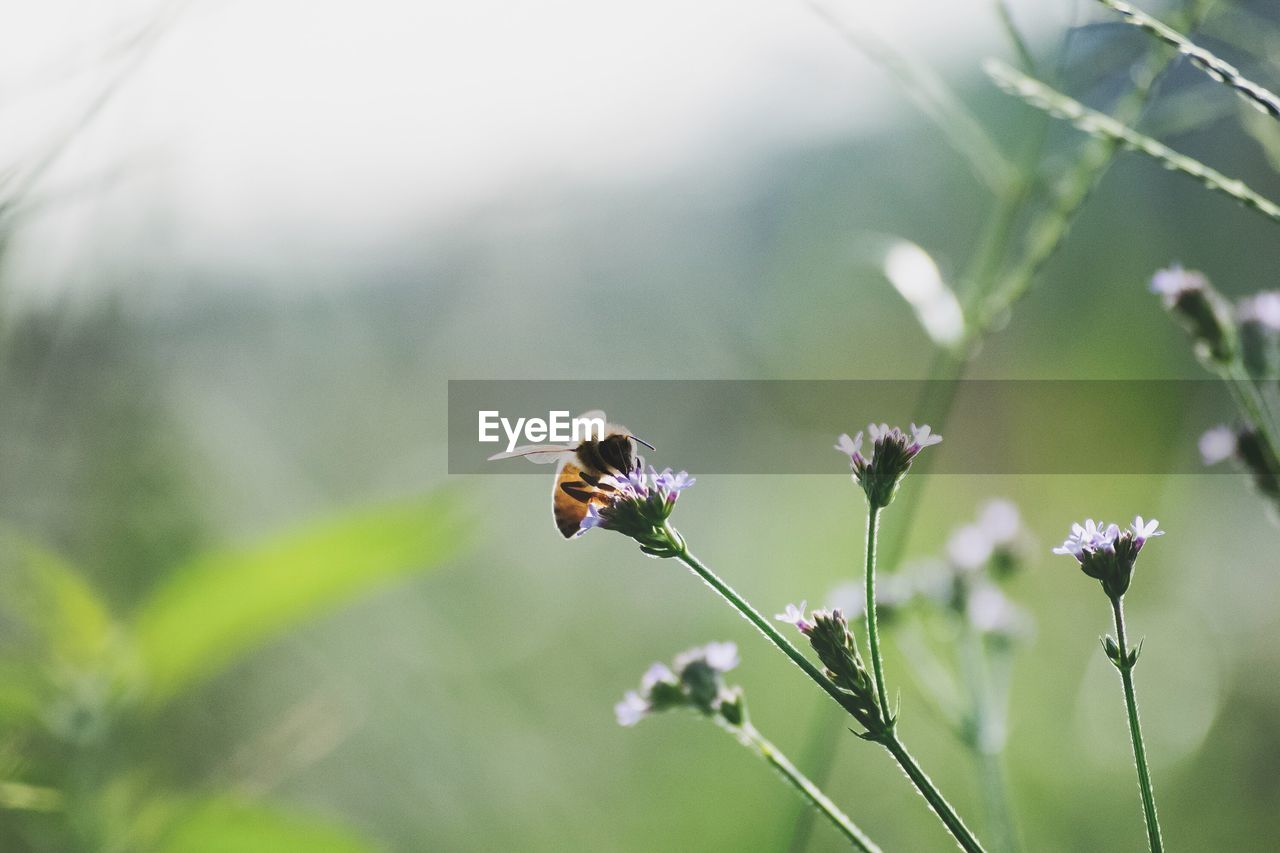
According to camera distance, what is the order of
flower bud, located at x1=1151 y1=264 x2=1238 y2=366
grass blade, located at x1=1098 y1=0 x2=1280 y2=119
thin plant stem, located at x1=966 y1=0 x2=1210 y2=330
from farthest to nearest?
flower bud, located at x1=1151 y1=264 x2=1238 y2=366, thin plant stem, located at x1=966 y1=0 x2=1210 y2=330, grass blade, located at x1=1098 y1=0 x2=1280 y2=119

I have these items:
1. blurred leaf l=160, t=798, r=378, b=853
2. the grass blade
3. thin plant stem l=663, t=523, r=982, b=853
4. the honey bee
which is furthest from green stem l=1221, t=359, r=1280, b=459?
blurred leaf l=160, t=798, r=378, b=853

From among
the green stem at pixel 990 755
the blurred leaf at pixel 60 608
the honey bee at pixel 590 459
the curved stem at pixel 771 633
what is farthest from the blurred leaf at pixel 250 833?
the green stem at pixel 990 755

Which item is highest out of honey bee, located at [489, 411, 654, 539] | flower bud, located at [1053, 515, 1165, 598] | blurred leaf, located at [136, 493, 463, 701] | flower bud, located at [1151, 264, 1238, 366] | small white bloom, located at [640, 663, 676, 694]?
flower bud, located at [1151, 264, 1238, 366]

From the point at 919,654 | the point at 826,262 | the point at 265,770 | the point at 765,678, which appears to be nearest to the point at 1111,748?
the point at 919,654

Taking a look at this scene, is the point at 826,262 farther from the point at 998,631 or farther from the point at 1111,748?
the point at 998,631

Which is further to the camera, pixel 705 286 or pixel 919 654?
pixel 705 286

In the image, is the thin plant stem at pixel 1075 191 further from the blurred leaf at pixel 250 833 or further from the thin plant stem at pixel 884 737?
the blurred leaf at pixel 250 833

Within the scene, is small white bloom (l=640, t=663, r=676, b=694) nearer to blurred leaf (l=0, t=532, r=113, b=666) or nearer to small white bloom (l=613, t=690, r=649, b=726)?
small white bloom (l=613, t=690, r=649, b=726)
